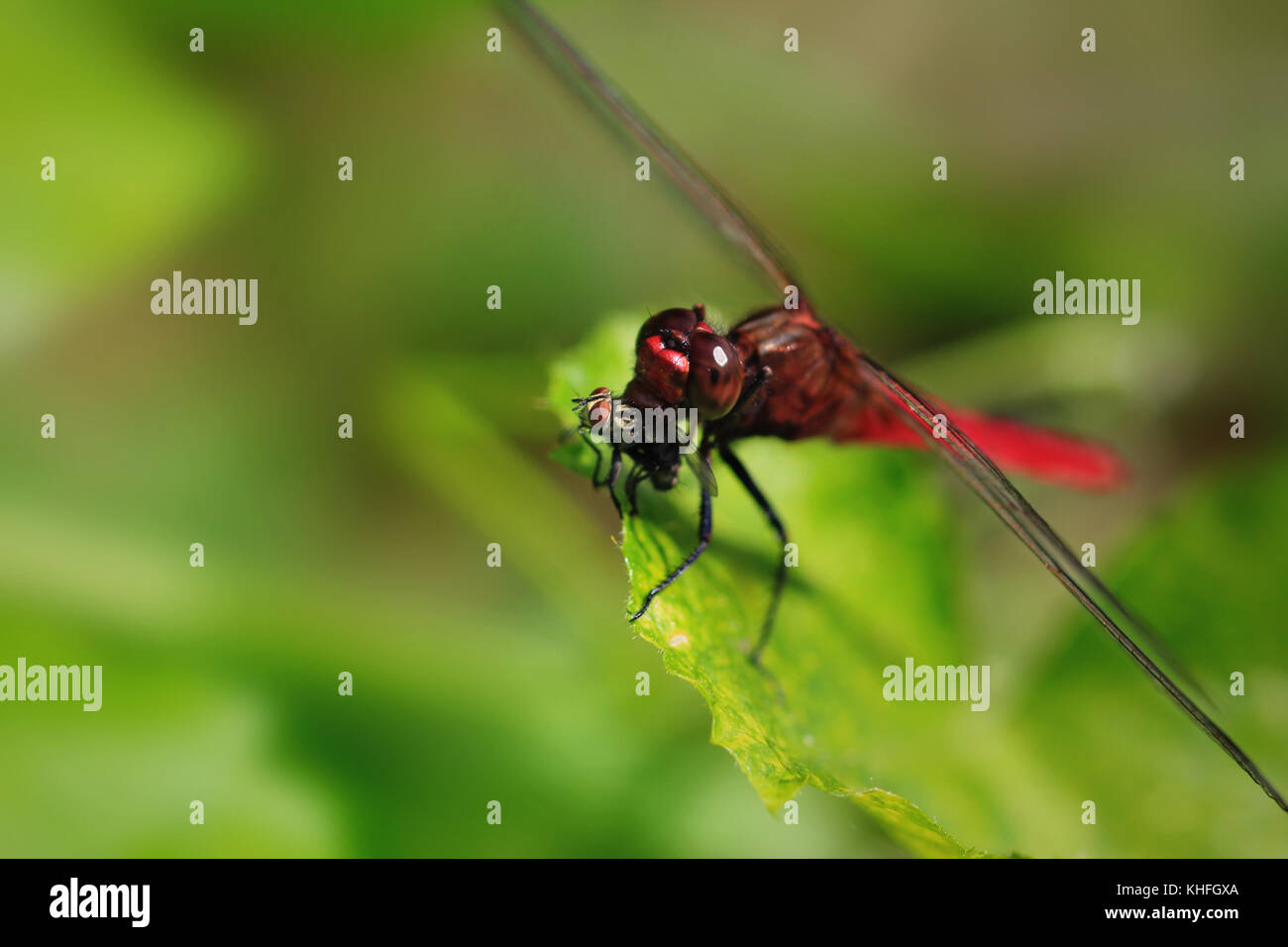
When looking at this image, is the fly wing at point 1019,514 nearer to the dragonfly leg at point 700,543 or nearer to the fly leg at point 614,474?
the dragonfly leg at point 700,543

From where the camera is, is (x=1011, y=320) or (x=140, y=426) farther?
(x=1011, y=320)

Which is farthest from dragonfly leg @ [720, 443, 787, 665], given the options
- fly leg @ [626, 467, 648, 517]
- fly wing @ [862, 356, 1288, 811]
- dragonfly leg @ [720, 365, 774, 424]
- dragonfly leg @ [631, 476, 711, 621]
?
fly wing @ [862, 356, 1288, 811]

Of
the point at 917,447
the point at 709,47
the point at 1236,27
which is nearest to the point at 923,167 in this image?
the point at 709,47

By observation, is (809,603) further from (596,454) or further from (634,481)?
(596,454)

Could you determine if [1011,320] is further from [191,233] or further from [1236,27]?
[191,233]

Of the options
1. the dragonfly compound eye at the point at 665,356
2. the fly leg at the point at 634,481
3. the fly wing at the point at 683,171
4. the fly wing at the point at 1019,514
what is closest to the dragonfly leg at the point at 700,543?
the fly leg at the point at 634,481
